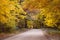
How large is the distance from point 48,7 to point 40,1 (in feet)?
3.15

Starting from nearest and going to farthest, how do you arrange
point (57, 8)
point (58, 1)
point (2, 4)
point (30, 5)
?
point (58, 1) < point (57, 8) < point (30, 5) < point (2, 4)

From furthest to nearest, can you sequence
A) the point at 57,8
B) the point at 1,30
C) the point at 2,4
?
the point at 1,30 < the point at 2,4 < the point at 57,8

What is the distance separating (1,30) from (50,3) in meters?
22.6

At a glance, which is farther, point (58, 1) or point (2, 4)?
point (2, 4)

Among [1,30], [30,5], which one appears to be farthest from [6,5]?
[1,30]

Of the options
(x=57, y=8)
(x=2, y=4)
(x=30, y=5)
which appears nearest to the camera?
(x=57, y=8)

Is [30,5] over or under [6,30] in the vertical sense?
over

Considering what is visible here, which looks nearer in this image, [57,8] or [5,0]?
[57,8]

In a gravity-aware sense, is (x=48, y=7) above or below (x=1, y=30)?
above

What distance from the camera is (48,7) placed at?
18062 mm

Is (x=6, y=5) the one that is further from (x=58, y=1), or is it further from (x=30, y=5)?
(x=58, y=1)

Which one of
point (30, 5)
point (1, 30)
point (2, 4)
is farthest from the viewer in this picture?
point (1, 30)

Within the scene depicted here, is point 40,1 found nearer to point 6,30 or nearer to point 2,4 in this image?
point 2,4

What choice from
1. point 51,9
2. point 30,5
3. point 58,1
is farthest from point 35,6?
point 58,1
